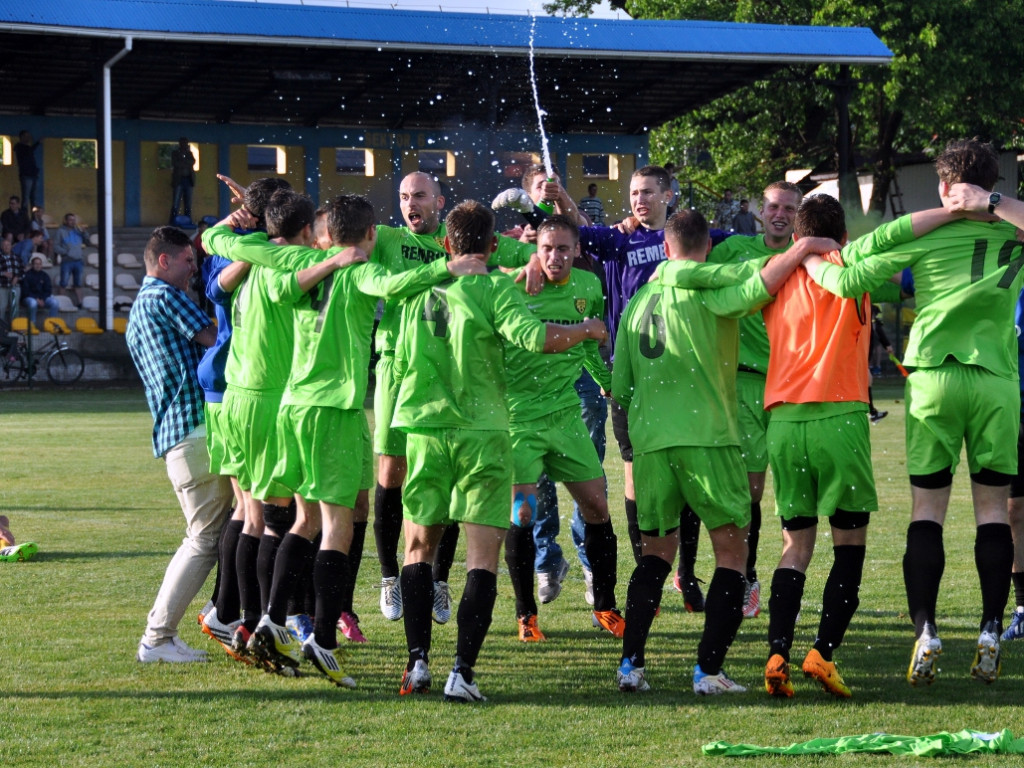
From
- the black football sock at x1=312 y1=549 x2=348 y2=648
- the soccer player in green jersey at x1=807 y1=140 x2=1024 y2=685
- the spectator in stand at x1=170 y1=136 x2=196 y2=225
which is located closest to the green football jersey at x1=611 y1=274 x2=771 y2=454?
the soccer player in green jersey at x1=807 y1=140 x2=1024 y2=685

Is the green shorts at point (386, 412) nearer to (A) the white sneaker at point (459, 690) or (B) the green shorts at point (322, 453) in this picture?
(B) the green shorts at point (322, 453)

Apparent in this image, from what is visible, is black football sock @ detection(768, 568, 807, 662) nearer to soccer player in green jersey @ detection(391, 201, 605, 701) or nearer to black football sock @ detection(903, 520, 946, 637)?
black football sock @ detection(903, 520, 946, 637)

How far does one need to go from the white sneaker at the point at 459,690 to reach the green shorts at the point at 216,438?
5.23ft

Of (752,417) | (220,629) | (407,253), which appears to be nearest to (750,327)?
(752,417)

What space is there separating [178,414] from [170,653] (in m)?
1.15

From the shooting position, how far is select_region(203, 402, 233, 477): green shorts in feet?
22.6

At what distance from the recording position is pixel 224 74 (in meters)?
33.9

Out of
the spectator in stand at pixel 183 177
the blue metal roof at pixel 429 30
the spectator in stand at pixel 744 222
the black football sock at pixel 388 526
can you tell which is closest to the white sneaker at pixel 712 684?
the black football sock at pixel 388 526

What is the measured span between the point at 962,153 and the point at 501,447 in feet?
7.77

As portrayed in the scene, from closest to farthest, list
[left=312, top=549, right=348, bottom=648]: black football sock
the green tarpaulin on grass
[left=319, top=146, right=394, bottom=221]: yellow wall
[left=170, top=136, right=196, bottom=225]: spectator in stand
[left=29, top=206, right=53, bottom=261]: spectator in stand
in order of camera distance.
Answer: the green tarpaulin on grass → [left=312, top=549, right=348, bottom=648]: black football sock → [left=29, top=206, right=53, bottom=261]: spectator in stand → [left=170, top=136, right=196, bottom=225]: spectator in stand → [left=319, top=146, right=394, bottom=221]: yellow wall

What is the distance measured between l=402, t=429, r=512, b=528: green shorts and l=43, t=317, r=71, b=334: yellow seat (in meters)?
23.6

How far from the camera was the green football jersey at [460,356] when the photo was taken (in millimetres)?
6184

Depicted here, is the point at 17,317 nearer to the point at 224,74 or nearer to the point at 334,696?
the point at 224,74

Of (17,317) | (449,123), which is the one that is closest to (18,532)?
(17,317)
